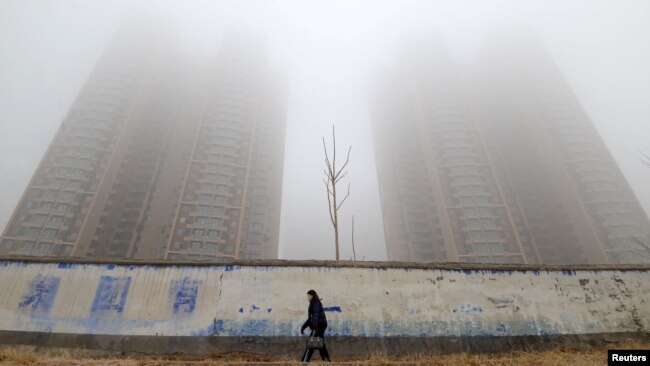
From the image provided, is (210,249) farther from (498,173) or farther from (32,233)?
(498,173)

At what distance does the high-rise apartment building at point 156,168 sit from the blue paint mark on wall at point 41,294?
37060 mm

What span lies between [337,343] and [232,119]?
56.5 metres

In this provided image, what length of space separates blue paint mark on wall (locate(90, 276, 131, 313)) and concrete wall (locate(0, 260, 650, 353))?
0.10ft

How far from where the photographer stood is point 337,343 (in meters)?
9.20

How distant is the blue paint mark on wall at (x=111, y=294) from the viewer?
9.40m

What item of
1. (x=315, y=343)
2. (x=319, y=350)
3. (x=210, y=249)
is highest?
(x=210, y=249)

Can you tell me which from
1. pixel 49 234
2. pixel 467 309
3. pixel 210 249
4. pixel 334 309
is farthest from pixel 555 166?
pixel 49 234

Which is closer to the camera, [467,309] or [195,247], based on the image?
[467,309]

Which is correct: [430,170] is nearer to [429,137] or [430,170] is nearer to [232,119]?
[429,137]

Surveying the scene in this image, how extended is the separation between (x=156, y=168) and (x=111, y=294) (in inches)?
2243

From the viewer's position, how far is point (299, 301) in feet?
31.7

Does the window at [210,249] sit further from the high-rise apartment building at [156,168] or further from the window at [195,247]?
the window at [195,247]

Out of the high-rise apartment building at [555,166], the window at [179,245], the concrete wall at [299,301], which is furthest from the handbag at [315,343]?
the high-rise apartment building at [555,166]

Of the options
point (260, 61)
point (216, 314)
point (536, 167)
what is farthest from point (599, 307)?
point (260, 61)
